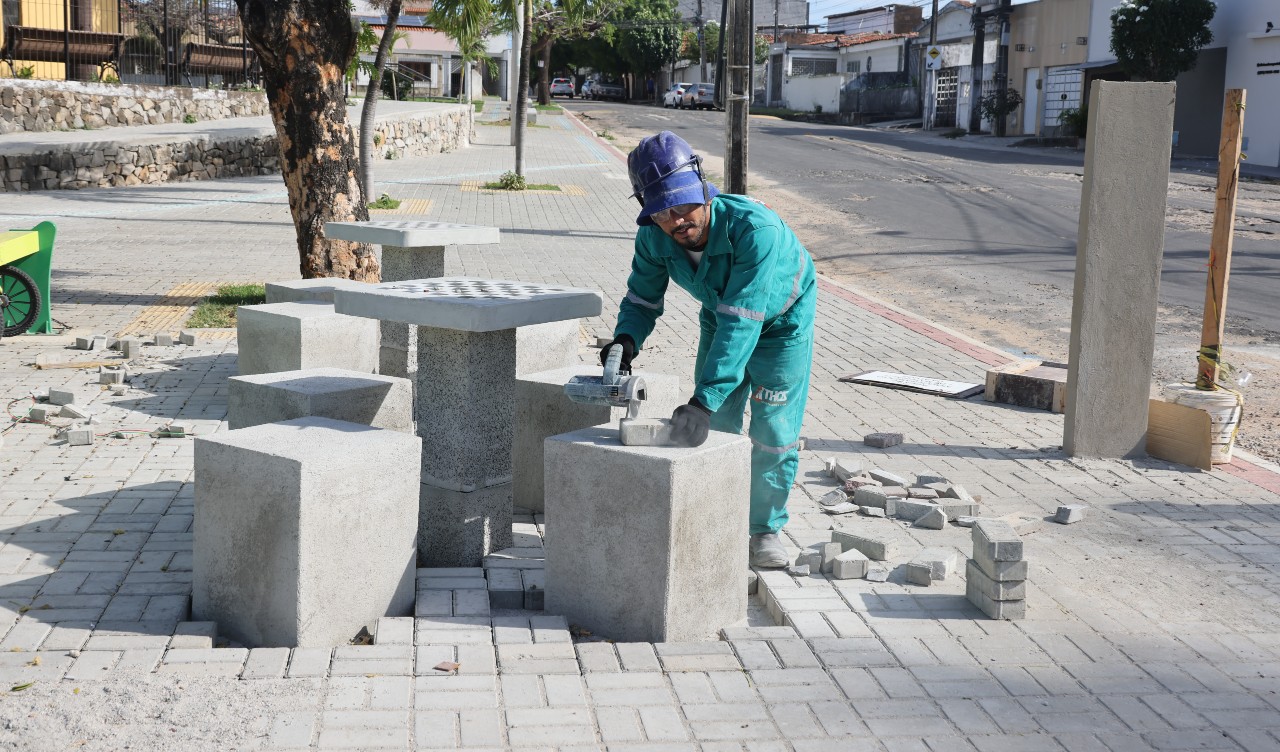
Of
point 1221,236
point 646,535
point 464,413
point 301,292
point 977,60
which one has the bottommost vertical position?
point 646,535

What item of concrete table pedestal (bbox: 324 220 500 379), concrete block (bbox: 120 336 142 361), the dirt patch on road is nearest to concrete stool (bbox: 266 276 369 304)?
concrete table pedestal (bbox: 324 220 500 379)

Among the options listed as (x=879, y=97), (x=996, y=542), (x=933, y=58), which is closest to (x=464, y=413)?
(x=996, y=542)

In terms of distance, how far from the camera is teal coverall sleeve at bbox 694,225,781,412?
4.09 metres

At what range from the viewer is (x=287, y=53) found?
9383 millimetres

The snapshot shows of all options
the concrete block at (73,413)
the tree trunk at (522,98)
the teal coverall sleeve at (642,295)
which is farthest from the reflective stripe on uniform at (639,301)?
the tree trunk at (522,98)

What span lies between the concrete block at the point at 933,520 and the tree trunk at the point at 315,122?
18.5 feet

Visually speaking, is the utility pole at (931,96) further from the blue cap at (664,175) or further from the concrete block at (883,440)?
the blue cap at (664,175)

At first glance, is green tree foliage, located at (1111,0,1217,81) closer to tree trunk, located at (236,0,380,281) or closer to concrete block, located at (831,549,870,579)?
tree trunk, located at (236,0,380,281)

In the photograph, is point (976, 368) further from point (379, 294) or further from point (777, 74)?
point (777, 74)

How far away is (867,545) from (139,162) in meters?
18.2

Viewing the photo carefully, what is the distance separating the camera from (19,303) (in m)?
8.98

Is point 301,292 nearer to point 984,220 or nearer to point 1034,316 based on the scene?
point 1034,316

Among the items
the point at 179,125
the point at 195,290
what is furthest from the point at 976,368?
the point at 179,125

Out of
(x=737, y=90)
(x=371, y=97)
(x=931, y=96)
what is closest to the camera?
(x=737, y=90)
